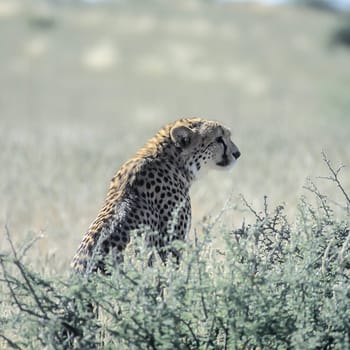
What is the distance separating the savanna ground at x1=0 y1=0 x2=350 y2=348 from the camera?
9.09 m

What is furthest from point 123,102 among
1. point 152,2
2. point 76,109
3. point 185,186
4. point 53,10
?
point 185,186

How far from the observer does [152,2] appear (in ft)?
150

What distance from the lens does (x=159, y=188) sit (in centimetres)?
523

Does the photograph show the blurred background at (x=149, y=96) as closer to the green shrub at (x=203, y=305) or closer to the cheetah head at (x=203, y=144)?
the cheetah head at (x=203, y=144)

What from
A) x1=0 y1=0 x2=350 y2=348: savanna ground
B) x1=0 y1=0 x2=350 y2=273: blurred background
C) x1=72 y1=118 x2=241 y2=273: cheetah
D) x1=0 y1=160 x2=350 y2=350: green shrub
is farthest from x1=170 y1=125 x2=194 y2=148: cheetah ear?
x1=0 y1=160 x2=350 y2=350: green shrub

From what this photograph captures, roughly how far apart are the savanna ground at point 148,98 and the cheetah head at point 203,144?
287 millimetres

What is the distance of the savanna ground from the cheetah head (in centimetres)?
29

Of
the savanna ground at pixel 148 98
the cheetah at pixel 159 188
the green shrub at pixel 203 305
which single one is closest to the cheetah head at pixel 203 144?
the cheetah at pixel 159 188

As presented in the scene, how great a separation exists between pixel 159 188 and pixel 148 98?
22.9m

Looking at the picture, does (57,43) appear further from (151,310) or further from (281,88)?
(151,310)

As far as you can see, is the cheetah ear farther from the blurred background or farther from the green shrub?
the green shrub

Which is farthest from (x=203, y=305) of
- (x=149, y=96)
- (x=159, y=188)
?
(x=149, y=96)

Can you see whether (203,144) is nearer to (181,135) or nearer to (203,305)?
(181,135)

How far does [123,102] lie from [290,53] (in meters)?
8.44
